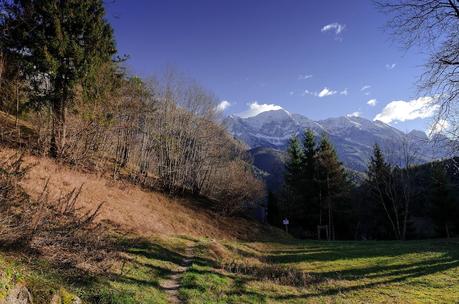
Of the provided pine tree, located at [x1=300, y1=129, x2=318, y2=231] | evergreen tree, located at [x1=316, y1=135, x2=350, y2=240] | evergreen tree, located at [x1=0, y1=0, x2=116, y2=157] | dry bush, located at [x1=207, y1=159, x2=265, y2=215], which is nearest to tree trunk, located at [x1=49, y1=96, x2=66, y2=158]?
evergreen tree, located at [x1=0, y1=0, x2=116, y2=157]

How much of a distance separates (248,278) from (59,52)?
16189 mm

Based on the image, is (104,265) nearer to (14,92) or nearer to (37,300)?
(37,300)

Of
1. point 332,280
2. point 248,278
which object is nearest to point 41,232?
point 248,278

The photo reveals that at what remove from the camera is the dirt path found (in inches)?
300

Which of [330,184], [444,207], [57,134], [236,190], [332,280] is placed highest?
[57,134]

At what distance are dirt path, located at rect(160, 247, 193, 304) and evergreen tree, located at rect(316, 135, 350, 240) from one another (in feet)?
93.5

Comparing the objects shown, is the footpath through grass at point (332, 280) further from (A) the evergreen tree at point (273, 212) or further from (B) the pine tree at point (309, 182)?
(A) the evergreen tree at point (273, 212)

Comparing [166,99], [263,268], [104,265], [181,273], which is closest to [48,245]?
[104,265]

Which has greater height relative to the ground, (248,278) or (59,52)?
(59,52)

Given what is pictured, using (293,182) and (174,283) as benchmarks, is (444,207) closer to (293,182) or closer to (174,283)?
(293,182)

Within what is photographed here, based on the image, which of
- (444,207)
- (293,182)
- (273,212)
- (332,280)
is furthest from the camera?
(273,212)

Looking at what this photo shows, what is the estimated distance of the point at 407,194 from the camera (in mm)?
35969

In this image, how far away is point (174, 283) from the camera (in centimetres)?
897

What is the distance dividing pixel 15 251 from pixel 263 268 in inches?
376
